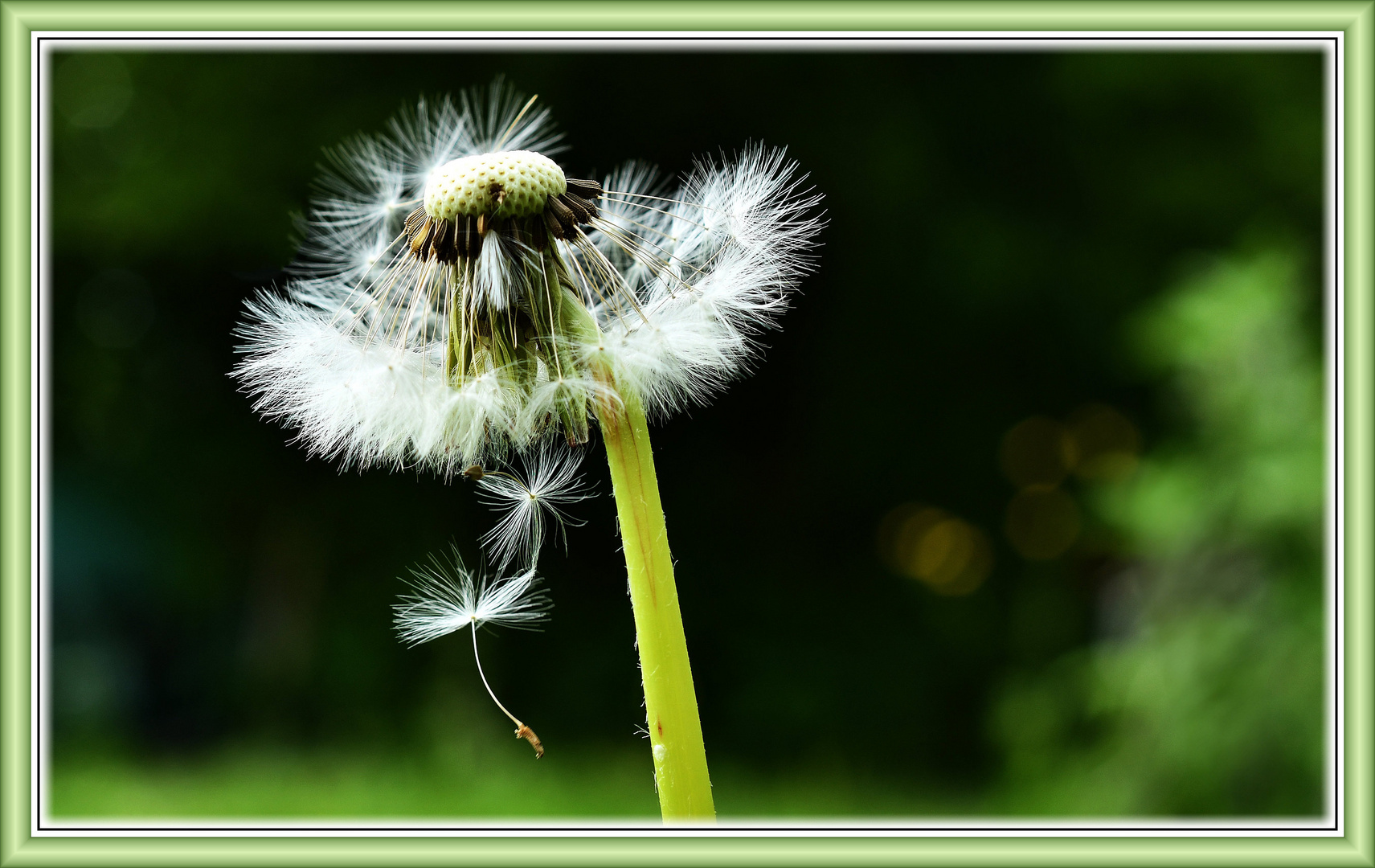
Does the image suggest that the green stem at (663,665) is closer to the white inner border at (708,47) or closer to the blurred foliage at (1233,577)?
the white inner border at (708,47)

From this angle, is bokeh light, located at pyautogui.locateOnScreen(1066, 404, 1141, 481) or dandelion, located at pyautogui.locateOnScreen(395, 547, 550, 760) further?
bokeh light, located at pyautogui.locateOnScreen(1066, 404, 1141, 481)

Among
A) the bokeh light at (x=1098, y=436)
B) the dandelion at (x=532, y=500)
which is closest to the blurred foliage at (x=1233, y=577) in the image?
the bokeh light at (x=1098, y=436)

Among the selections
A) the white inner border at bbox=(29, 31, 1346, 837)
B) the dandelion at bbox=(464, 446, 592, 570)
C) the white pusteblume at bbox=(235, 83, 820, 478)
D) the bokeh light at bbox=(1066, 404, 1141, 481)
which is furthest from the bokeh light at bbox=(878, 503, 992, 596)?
the dandelion at bbox=(464, 446, 592, 570)

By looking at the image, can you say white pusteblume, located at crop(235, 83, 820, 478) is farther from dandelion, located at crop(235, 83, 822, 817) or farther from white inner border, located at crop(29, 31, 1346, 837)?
white inner border, located at crop(29, 31, 1346, 837)

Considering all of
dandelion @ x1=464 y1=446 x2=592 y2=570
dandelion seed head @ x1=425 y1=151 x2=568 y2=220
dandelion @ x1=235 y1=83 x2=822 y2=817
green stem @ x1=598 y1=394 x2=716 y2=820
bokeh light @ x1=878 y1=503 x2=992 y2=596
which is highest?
dandelion seed head @ x1=425 y1=151 x2=568 y2=220

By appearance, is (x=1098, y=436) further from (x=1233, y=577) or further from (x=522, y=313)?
(x=522, y=313)

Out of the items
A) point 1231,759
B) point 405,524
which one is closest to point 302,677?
point 405,524
